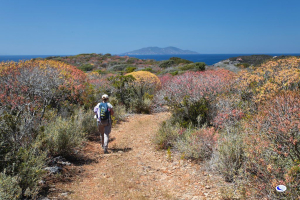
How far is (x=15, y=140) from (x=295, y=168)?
4.53m

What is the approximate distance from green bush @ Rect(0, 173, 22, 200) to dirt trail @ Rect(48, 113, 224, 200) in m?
0.65

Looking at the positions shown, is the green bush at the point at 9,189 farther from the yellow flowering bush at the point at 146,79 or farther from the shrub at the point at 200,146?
the yellow flowering bush at the point at 146,79

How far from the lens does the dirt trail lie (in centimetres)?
413

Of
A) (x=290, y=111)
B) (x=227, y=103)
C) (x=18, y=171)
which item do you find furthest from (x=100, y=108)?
(x=290, y=111)

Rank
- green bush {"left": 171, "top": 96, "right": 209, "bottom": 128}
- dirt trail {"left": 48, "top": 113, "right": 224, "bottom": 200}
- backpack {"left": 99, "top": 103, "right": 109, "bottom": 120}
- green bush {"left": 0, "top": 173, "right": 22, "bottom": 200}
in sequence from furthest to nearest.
→ green bush {"left": 171, "top": 96, "right": 209, "bottom": 128} < backpack {"left": 99, "top": 103, "right": 109, "bottom": 120} < dirt trail {"left": 48, "top": 113, "right": 224, "bottom": 200} < green bush {"left": 0, "top": 173, "right": 22, "bottom": 200}

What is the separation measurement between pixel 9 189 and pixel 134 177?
2.51 metres

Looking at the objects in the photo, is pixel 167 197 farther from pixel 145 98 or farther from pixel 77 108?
pixel 145 98

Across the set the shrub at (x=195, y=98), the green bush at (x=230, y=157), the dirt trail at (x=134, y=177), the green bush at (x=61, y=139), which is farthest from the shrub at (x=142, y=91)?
the green bush at (x=230, y=157)

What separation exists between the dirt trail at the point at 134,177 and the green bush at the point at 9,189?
0.65 m

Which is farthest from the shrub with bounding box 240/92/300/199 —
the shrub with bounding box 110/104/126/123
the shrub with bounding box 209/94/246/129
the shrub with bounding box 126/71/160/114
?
the shrub with bounding box 126/71/160/114

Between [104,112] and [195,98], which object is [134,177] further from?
[195,98]

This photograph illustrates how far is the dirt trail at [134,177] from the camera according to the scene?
4129 millimetres

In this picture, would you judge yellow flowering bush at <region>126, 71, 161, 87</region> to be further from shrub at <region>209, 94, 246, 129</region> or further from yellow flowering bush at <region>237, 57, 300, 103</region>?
shrub at <region>209, 94, 246, 129</region>

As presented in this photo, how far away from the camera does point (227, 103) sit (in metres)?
6.43
